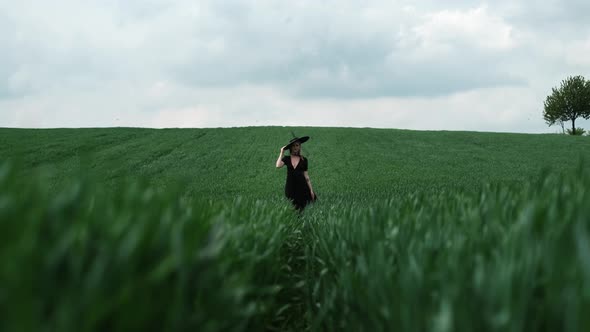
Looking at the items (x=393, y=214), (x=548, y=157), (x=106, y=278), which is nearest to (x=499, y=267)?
(x=106, y=278)

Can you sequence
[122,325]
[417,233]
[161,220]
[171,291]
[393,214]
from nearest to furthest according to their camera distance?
[122,325] → [171,291] → [161,220] → [417,233] → [393,214]

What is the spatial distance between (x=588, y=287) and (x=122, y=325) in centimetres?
121

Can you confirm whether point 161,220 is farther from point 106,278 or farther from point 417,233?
point 417,233

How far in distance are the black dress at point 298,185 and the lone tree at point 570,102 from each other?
70.8 meters

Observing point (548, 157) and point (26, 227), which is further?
point (548, 157)

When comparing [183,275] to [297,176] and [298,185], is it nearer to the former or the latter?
[297,176]

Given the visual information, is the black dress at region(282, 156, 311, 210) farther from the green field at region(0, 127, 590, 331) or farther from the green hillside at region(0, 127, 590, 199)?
the green hillside at region(0, 127, 590, 199)

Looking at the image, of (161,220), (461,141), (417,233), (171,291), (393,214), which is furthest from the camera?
(461,141)

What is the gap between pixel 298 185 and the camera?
11344 mm

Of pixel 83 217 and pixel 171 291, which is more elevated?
Result: pixel 83 217

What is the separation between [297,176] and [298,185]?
249 mm

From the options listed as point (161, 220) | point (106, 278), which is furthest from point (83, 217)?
point (106, 278)

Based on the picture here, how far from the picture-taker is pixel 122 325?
1.42 metres

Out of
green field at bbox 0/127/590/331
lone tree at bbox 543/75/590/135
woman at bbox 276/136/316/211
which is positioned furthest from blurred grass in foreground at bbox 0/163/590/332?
lone tree at bbox 543/75/590/135
